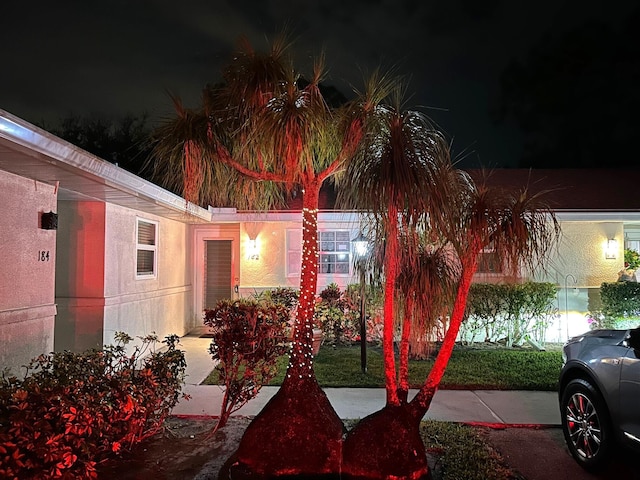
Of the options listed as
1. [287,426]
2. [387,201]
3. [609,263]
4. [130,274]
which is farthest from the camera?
[609,263]

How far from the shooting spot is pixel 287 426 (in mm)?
4090

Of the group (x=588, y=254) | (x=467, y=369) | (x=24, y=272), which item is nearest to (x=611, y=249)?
(x=588, y=254)

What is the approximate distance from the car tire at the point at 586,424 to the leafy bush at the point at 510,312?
511cm

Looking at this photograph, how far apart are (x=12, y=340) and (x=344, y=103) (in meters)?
4.55

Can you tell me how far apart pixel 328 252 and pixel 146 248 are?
4.32 m

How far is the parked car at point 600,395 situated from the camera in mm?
3939

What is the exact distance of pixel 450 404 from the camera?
6.22 metres

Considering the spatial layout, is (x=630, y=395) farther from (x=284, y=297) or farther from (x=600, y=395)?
(x=284, y=297)

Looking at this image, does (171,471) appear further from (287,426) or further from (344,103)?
(344,103)

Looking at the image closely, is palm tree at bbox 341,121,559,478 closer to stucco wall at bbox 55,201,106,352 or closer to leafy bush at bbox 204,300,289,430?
leafy bush at bbox 204,300,289,430

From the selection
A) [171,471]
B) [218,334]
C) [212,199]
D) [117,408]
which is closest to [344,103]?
[212,199]

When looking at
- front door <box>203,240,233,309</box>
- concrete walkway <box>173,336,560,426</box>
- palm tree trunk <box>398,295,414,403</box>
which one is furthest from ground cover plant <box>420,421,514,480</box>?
front door <box>203,240,233,309</box>

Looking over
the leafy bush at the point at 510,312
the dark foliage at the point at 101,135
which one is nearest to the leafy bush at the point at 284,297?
the leafy bush at the point at 510,312

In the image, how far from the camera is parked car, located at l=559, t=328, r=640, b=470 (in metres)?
3.94
